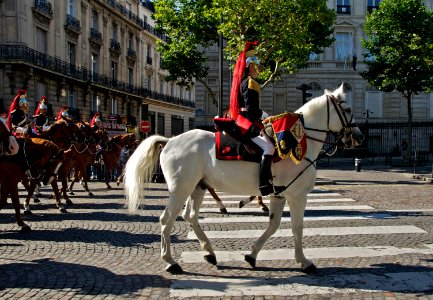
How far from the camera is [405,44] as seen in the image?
28.1m

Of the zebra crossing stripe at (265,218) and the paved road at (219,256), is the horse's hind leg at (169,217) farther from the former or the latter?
the zebra crossing stripe at (265,218)

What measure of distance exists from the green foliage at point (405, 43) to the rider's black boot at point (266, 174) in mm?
24945

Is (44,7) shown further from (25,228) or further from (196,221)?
(196,221)

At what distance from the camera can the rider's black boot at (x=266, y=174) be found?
231 inches

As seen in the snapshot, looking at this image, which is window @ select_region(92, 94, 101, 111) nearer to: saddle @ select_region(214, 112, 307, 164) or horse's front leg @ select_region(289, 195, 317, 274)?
saddle @ select_region(214, 112, 307, 164)

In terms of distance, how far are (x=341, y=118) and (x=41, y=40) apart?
30.9 metres

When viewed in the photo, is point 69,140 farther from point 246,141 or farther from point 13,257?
point 246,141

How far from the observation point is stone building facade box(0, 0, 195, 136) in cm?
2925

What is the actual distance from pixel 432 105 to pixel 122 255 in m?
41.5

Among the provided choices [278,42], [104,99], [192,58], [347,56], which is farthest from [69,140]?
[347,56]

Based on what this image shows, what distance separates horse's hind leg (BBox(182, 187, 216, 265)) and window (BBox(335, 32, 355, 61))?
3705 cm

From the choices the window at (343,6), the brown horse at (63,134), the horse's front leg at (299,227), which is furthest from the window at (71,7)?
the horse's front leg at (299,227)

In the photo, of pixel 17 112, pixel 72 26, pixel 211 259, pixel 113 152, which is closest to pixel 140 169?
pixel 211 259

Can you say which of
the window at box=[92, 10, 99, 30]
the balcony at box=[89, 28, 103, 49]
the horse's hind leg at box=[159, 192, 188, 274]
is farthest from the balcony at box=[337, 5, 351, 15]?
the horse's hind leg at box=[159, 192, 188, 274]
